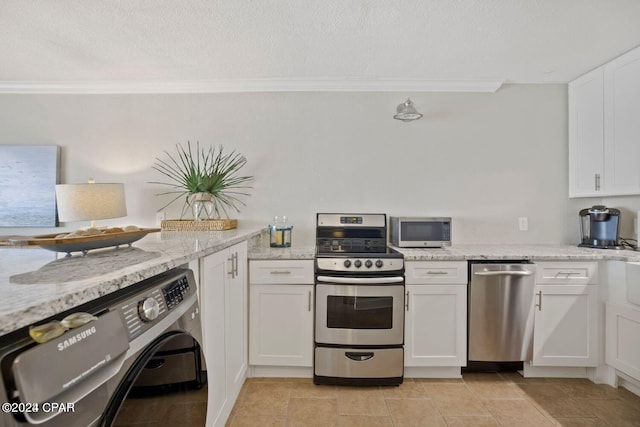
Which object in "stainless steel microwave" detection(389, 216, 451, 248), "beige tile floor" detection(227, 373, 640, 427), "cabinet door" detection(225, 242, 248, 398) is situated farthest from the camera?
"stainless steel microwave" detection(389, 216, 451, 248)

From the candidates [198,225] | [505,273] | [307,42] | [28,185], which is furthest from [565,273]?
[28,185]

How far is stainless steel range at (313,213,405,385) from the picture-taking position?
206 centimetres

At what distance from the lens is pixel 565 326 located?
2137mm

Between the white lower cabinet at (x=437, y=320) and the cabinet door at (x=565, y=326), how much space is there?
1.78ft

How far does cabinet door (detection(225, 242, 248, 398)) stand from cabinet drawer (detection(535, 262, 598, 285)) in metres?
2.07

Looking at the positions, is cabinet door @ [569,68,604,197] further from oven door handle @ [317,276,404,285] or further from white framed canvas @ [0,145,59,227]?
white framed canvas @ [0,145,59,227]

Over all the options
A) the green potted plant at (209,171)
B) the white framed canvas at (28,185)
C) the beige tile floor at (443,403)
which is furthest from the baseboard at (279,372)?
the white framed canvas at (28,185)

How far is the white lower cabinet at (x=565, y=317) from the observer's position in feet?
6.98

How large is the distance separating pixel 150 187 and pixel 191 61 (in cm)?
120

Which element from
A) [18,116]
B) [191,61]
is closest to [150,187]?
[191,61]

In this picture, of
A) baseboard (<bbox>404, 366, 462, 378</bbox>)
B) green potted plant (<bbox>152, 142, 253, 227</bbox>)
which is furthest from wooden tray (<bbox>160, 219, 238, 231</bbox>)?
baseboard (<bbox>404, 366, 462, 378</bbox>)

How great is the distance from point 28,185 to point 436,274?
3603 millimetres

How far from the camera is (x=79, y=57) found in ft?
7.51

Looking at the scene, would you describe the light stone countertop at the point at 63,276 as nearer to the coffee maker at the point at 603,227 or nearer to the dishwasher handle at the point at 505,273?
the dishwasher handle at the point at 505,273
